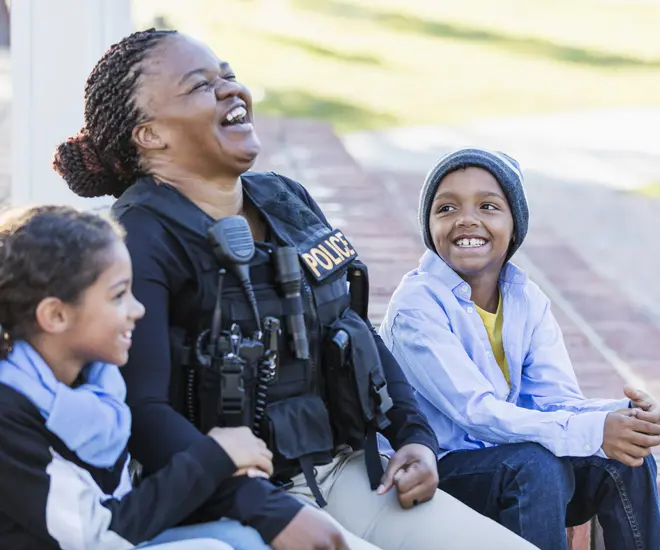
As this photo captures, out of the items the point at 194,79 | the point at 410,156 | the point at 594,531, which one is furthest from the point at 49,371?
the point at 410,156

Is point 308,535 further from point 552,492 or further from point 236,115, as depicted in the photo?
point 236,115

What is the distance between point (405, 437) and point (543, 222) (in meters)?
4.72

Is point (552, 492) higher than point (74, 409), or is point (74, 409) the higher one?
point (74, 409)

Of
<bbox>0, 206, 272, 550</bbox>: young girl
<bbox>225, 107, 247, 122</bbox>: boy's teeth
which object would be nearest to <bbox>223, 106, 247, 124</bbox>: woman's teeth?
<bbox>225, 107, 247, 122</bbox>: boy's teeth

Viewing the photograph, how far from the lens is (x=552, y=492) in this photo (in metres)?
2.57

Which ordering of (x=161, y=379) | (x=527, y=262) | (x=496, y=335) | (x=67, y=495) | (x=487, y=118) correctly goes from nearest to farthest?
(x=67, y=495), (x=161, y=379), (x=496, y=335), (x=527, y=262), (x=487, y=118)

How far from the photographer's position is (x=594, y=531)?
3.12 meters

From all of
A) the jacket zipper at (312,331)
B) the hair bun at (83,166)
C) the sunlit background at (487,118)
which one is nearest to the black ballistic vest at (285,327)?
the jacket zipper at (312,331)

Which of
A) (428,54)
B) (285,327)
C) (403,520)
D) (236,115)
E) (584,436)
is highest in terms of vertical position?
(236,115)

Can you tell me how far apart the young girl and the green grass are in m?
7.16

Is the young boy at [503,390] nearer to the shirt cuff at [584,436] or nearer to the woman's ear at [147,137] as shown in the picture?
the shirt cuff at [584,436]

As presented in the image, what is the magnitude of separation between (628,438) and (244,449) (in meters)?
0.89

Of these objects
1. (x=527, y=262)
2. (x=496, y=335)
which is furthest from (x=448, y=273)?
(x=527, y=262)

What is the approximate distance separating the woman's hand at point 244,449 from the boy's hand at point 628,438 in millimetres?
802
